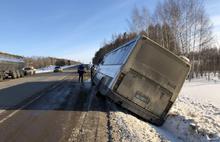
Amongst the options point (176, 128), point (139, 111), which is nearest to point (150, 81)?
point (139, 111)

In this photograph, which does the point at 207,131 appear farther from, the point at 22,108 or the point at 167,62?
the point at 22,108

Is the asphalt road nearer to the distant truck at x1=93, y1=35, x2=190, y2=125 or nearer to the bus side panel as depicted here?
the distant truck at x1=93, y1=35, x2=190, y2=125

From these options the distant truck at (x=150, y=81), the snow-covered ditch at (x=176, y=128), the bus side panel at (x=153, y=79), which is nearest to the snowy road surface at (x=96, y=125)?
the snow-covered ditch at (x=176, y=128)

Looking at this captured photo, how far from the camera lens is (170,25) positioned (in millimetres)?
33906

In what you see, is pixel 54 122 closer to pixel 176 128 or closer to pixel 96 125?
pixel 96 125

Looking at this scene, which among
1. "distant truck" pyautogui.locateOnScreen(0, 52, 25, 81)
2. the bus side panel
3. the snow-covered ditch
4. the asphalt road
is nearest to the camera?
the asphalt road

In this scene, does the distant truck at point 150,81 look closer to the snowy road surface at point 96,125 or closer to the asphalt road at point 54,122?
the snowy road surface at point 96,125

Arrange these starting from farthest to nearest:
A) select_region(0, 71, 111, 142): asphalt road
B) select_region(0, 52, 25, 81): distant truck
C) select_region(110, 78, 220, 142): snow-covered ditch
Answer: select_region(0, 52, 25, 81): distant truck
select_region(110, 78, 220, 142): snow-covered ditch
select_region(0, 71, 111, 142): asphalt road

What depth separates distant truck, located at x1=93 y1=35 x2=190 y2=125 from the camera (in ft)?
30.4

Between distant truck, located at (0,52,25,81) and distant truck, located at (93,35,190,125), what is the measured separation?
30.0 meters

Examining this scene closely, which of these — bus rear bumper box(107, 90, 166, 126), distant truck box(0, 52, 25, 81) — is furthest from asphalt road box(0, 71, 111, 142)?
distant truck box(0, 52, 25, 81)

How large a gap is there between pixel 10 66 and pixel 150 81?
34.8m

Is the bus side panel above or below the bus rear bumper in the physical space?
above

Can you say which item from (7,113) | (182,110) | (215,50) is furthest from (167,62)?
(215,50)
